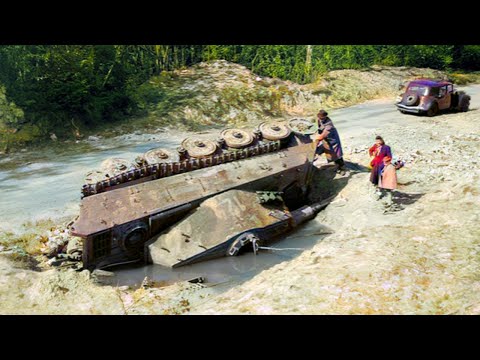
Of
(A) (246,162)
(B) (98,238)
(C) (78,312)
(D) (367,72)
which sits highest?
(D) (367,72)

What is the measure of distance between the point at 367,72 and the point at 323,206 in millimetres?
17294

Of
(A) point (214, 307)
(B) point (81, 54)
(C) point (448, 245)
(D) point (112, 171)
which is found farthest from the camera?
(B) point (81, 54)

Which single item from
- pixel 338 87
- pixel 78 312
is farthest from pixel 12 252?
pixel 338 87

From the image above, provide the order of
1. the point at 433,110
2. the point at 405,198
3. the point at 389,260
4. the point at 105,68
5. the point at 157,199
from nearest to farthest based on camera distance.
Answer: the point at 389,260 → the point at 157,199 → the point at 405,198 → the point at 433,110 → the point at 105,68

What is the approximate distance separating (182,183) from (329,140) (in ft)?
16.8

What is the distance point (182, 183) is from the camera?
1017 cm

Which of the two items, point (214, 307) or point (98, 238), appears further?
point (98, 238)

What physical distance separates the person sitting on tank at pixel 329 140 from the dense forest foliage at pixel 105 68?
437 inches

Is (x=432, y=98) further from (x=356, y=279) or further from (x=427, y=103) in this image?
(x=356, y=279)

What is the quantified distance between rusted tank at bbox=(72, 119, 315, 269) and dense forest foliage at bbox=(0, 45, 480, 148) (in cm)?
981

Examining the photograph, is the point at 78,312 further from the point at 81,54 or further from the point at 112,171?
the point at 81,54

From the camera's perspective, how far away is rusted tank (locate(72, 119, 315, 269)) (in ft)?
28.9

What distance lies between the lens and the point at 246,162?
36.8 ft

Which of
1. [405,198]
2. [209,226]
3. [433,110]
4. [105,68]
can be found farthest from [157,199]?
[433,110]
